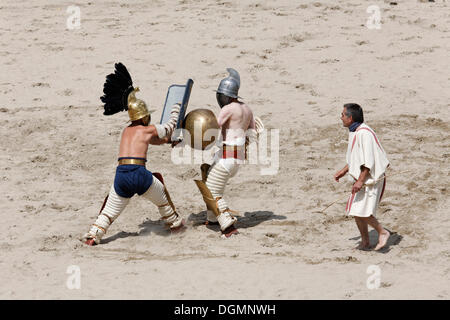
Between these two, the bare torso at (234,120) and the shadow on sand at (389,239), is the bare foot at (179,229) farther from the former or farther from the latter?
the shadow on sand at (389,239)

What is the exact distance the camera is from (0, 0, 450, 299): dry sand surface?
29.2ft

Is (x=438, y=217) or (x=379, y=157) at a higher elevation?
(x=379, y=157)

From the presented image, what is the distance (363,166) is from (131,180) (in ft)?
8.23

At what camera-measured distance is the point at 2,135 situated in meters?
13.3

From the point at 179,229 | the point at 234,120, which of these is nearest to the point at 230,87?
the point at 234,120

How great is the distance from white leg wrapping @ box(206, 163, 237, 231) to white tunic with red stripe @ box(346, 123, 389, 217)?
1517 millimetres

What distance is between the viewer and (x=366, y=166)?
30.0 ft

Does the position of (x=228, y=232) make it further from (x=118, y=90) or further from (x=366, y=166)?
(x=118, y=90)

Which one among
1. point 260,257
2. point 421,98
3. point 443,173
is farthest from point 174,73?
point 260,257

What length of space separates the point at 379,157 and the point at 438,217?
1.58 meters

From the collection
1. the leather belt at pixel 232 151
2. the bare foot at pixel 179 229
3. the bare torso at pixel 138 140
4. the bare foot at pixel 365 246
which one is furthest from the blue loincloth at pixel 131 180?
the bare foot at pixel 365 246

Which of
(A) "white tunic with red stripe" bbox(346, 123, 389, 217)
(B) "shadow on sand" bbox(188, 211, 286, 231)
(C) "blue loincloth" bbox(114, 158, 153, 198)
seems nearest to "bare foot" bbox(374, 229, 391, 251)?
(A) "white tunic with red stripe" bbox(346, 123, 389, 217)

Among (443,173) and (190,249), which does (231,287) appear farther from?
(443,173)

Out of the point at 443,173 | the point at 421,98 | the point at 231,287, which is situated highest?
the point at 421,98
